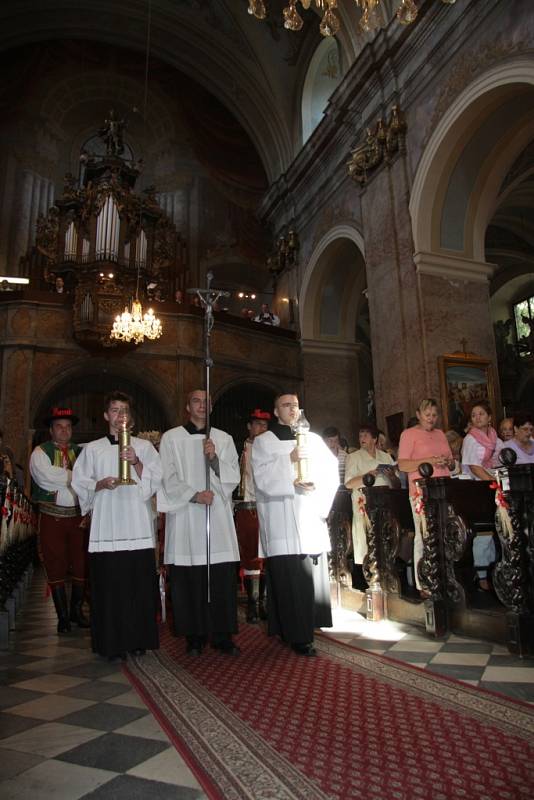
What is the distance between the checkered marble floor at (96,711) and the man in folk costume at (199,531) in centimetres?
61

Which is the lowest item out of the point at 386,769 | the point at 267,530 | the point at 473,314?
the point at 386,769

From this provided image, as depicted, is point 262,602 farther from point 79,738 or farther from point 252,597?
point 79,738

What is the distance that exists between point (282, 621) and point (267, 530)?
60 centimetres

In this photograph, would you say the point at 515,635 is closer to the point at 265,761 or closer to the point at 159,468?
the point at 265,761

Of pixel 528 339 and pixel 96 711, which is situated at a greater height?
pixel 528 339

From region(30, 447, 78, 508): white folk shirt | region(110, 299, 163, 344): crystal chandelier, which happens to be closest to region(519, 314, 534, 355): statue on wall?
region(110, 299, 163, 344): crystal chandelier

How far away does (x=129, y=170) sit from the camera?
1494 centimetres

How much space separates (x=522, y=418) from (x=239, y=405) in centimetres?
1033

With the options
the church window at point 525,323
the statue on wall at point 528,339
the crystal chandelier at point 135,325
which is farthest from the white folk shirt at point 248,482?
the church window at point 525,323

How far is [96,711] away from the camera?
282 centimetres

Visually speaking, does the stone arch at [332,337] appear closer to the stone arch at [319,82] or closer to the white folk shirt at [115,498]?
the stone arch at [319,82]

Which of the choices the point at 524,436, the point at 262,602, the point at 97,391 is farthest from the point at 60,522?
the point at 97,391

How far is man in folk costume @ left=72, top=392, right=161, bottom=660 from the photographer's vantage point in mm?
3977

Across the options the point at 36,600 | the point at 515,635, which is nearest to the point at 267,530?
the point at 515,635
